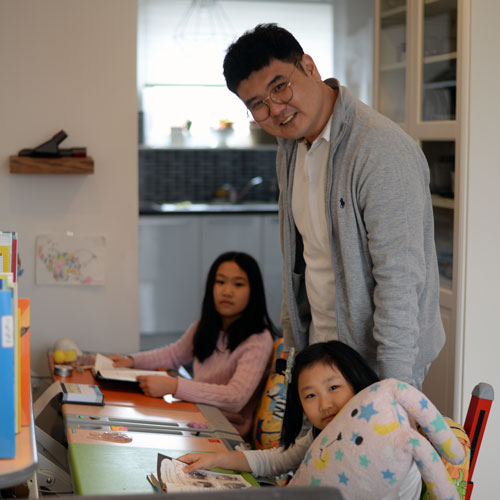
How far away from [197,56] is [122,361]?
3757 mm

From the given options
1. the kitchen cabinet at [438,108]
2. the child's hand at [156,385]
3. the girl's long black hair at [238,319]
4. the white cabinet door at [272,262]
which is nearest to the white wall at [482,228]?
the kitchen cabinet at [438,108]

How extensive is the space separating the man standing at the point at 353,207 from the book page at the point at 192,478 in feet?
1.29

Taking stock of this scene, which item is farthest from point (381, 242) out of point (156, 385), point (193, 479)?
point (156, 385)

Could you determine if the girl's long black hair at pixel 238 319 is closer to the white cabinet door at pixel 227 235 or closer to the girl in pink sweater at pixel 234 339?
the girl in pink sweater at pixel 234 339

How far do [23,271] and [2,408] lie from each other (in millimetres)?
1891

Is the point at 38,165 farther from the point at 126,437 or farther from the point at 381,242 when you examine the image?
the point at 381,242

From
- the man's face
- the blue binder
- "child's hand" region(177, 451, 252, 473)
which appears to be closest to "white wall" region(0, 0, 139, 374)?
the man's face

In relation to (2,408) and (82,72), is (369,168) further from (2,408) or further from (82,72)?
(82,72)

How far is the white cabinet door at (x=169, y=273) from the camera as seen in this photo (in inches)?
218

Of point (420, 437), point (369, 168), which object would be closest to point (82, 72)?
point (369, 168)

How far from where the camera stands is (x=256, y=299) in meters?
2.75

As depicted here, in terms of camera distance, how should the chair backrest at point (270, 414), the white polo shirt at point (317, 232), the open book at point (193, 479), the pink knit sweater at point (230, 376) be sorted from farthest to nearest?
the pink knit sweater at point (230, 376), the chair backrest at point (270, 414), the white polo shirt at point (317, 232), the open book at point (193, 479)

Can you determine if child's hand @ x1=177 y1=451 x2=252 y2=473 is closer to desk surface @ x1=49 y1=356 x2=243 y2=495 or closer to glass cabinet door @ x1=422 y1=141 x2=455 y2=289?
desk surface @ x1=49 y1=356 x2=243 y2=495

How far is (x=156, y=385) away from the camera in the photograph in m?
2.43
